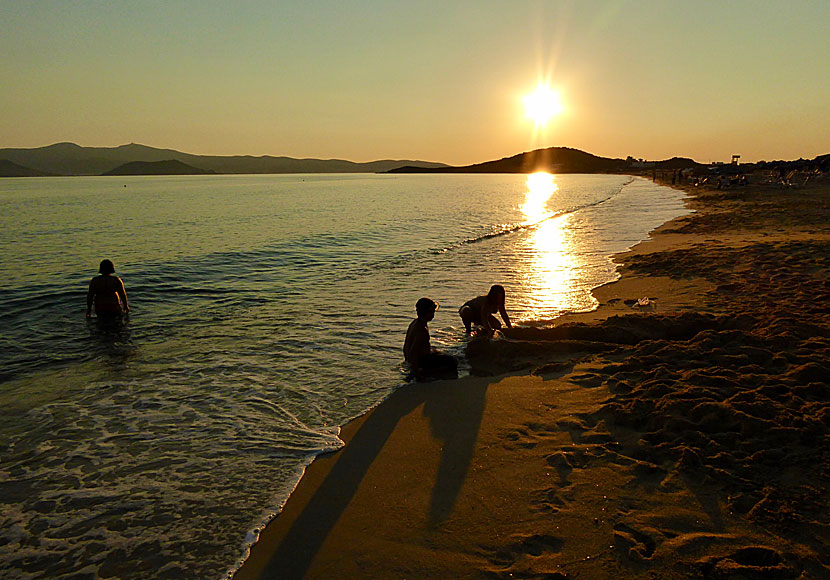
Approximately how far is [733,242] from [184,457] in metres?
20.1

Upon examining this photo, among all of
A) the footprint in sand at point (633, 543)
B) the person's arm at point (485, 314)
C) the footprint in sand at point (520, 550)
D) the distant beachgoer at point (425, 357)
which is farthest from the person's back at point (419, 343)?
the footprint in sand at point (633, 543)

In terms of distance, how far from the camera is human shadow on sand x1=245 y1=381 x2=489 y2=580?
4.26 metres

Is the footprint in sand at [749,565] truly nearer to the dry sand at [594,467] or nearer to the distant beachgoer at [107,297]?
the dry sand at [594,467]

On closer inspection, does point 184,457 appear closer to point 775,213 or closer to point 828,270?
point 828,270

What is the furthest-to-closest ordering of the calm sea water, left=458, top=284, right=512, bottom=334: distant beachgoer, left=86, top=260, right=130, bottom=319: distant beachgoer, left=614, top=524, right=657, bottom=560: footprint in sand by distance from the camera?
1. left=86, top=260, right=130, bottom=319: distant beachgoer
2. left=458, top=284, right=512, bottom=334: distant beachgoer
3. the calm sea water
4. left=614, top=524, right=657, bottom=560: footprint in sand

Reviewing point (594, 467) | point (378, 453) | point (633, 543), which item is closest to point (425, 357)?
point (378, 453)

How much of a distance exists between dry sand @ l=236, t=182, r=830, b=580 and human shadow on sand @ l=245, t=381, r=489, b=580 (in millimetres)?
22

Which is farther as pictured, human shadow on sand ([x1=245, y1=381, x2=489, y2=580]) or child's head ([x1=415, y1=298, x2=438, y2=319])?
child's head ([x1=415, y1=298, x2=438, y2=319])

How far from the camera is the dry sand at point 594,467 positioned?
3.89 metres

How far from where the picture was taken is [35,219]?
41344 mm

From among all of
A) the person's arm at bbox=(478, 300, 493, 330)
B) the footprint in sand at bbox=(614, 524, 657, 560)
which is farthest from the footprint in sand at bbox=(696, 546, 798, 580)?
the person's arm at bbox=(478, 300, 493, 330)

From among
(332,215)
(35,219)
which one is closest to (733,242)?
(332,215)

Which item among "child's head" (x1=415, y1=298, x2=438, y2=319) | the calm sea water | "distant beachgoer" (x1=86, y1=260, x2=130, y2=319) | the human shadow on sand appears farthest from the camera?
"distant beachgoer" (x1=86, y1=260, x2=130, y2=319)

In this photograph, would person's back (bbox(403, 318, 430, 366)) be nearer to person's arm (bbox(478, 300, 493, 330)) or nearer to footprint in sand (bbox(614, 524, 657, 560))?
person's arm (bbox(478, 300, 493, 330))
